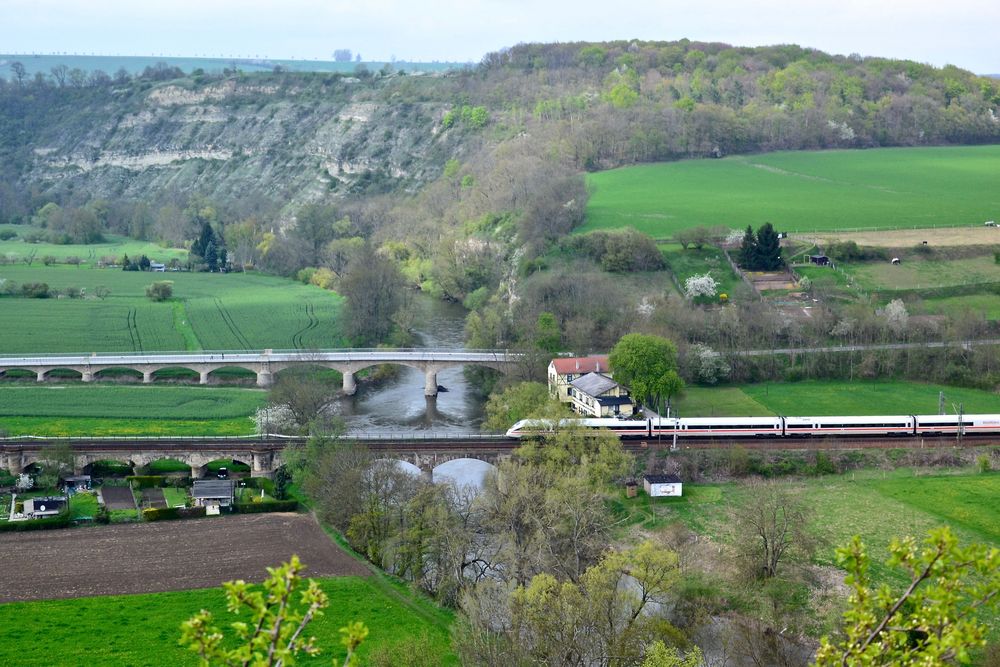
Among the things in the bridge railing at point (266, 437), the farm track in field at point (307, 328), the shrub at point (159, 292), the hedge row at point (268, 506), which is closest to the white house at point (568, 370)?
the bridge railing at point (266, 437)

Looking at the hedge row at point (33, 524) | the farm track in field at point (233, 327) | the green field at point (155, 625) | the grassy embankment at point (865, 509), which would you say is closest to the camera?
the green field at point (155, 625)

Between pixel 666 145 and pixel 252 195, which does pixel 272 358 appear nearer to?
pixel 666 145

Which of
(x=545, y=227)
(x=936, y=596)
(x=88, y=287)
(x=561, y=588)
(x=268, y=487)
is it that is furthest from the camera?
(x=88, y=287)

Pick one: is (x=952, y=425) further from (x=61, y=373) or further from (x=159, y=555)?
(x=61, y=373)

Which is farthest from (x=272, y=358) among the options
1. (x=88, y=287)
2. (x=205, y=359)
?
(x=88, y=287)

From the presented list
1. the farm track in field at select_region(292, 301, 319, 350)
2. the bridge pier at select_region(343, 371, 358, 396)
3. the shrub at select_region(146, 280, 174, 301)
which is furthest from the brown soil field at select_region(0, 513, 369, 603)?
the shrub at select_region(146, 280, 174, 301)

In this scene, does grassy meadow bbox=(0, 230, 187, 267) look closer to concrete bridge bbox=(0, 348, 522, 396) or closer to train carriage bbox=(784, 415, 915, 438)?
concrete bridge bbox=(0, 348, 522, 396)

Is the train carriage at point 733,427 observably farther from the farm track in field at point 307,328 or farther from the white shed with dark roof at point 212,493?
the farm track in field at point 307,328
